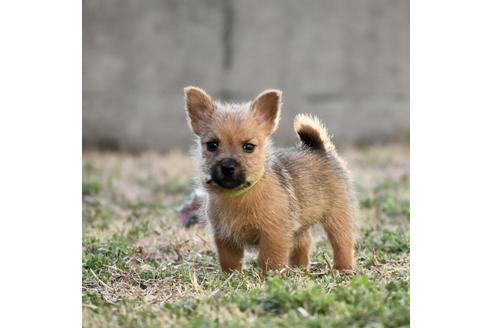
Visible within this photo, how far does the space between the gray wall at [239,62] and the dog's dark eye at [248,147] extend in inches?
271

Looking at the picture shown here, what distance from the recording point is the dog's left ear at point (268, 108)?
488 centimetres

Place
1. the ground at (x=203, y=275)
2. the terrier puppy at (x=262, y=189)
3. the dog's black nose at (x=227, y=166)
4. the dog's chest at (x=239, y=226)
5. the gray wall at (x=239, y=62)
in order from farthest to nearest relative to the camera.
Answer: the gray wall at (x=239, y=62)
the dog's chest at (x=239, y=226)
the terrier puppy at (x=262, y=189)
the dog's black nose at (x=227, y=166)
the ground at (x=203, y=275)

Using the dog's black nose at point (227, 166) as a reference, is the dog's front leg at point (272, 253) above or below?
below

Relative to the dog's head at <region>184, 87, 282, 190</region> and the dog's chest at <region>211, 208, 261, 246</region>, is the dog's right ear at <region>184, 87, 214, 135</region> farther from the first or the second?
the dog's chest at <region>211, 208, 261, 246</region>

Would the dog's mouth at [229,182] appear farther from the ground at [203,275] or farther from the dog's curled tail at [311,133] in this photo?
the dog's curled tail at [311,133]

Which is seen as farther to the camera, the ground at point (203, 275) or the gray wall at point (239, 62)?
the gray wall at point (239, 62)

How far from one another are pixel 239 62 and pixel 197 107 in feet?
22.3

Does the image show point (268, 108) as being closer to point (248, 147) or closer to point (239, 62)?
point (248, 147)

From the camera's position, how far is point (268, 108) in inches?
194

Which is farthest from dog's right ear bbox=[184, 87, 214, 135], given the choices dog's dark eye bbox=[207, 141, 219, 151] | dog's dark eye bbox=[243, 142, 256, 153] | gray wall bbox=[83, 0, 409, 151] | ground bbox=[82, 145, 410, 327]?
gray wall bbox=[83, 0, 409, 151]

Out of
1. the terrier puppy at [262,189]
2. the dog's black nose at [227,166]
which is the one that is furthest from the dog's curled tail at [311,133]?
the dog's black nose at [227,166]

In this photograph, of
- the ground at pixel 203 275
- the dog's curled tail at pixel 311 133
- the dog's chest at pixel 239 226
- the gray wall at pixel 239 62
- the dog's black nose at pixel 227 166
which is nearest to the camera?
the ground at pixel 203 275

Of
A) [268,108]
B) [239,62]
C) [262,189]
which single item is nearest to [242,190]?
[262,189]

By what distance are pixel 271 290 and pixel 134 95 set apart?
7.87 metres
